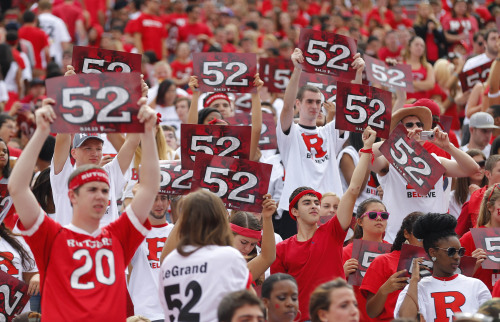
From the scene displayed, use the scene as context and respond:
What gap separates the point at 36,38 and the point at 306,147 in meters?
9.88

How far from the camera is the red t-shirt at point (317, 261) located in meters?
7.23

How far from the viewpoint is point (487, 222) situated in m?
7.92

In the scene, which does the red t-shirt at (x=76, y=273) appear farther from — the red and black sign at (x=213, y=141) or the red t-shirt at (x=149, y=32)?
the red t-shirt at (x=149, y=32)

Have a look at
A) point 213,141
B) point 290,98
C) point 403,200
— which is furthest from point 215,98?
point 403,200

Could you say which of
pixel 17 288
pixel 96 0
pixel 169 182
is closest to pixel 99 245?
pixel 17 288

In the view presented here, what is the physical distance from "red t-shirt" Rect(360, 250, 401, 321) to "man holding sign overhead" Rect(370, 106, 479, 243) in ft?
3.04

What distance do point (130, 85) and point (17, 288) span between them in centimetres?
221

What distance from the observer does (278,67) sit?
12.6 meters

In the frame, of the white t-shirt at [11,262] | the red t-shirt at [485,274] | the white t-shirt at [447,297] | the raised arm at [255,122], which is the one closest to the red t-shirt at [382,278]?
the white t-shirt at [447,297]

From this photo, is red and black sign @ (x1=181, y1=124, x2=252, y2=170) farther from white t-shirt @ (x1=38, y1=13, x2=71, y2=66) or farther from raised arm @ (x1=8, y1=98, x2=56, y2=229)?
white t-shirt @ (x1=38, y1=13, x2=71, y2=66)

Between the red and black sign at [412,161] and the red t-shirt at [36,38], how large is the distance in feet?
36.1

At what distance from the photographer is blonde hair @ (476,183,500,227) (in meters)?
7.90

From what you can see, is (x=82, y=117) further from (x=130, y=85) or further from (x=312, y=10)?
(x=312, y=10)

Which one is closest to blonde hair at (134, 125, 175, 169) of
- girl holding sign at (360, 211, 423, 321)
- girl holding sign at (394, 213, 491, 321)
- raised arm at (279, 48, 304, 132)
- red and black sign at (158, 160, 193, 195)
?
red and black sign at (158, 160, 193, 195)
